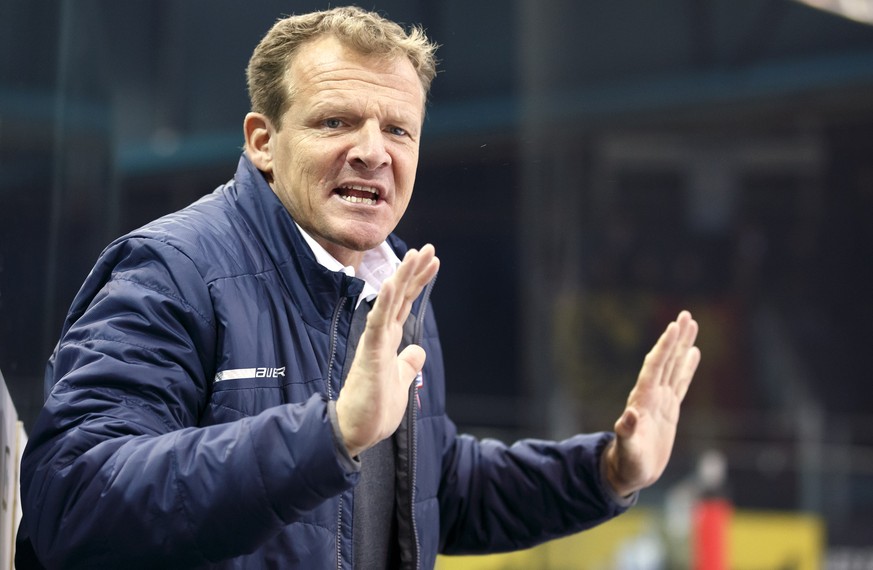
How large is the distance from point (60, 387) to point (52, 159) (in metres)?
0.65

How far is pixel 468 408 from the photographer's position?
20.9ft

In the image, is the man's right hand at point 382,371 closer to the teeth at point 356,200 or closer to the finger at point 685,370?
the teeth at point 356,200

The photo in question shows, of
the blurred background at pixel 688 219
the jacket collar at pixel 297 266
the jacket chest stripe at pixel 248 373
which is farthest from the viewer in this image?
the blurred background at pixel 688 219

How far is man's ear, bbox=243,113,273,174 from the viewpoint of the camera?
1.64 meters

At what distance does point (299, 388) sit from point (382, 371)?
10.3 inches

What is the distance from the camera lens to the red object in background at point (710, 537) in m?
4.43

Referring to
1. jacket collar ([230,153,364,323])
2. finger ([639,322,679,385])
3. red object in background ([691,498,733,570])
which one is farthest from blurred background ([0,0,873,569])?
jacket collar ([230,153,364,323])

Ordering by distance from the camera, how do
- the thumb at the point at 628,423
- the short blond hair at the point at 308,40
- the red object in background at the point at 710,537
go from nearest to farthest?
the short blond hair at the point at 308,40 < the thumb at the point at 628,423 < the red object in background at the point at 710,537

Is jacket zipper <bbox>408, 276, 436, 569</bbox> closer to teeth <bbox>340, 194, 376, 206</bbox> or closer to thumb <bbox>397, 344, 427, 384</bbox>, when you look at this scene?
teeth <bbox>340, 194, 376, 206</bbox>

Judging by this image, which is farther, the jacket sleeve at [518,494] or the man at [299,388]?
the jacket sleeve at [518,494]

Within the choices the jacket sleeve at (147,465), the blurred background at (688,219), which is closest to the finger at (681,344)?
the jacket sleeve at (147,465)

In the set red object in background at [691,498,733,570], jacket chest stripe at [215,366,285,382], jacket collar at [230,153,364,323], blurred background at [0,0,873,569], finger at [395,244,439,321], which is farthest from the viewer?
blurred background at [0,0,873,569]

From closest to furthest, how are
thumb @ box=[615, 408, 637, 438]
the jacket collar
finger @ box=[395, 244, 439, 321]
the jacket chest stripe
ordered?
finger @ box=[395, 244, 439, 321] < the jacket chest stripe < the jacket collar < thumb @ box=[615, 408, 637, 438]

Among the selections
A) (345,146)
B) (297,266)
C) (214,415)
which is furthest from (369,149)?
(214,415)
